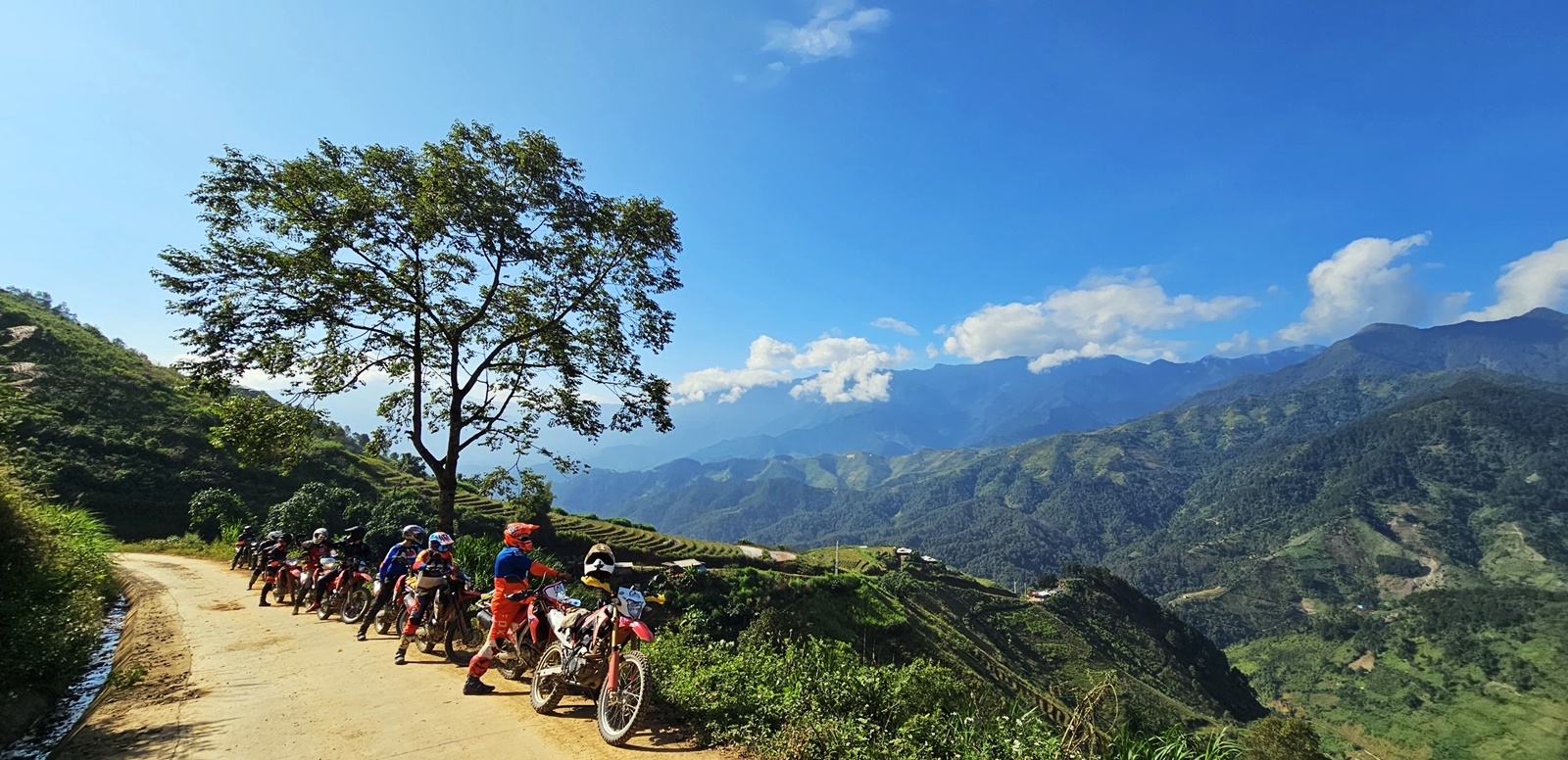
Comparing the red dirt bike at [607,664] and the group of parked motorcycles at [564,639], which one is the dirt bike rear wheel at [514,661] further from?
the red dirt bike at [607,664]

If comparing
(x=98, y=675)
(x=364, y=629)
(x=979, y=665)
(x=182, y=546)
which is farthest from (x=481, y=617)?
(x=979, y=665)

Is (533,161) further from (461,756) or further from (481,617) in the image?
(461,756)

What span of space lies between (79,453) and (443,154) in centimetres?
3848

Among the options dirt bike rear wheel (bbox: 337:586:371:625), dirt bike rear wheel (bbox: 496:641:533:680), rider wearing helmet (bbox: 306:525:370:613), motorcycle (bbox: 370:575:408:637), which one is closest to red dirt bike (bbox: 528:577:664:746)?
dirt bike rear wheel (bbox: 496:641:533:680)

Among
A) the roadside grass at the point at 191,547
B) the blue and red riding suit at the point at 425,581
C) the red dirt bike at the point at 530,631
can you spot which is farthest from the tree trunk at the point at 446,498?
the roadside grass at the point at 191,547

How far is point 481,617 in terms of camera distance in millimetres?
8375

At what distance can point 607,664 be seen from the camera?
6410 millimetres

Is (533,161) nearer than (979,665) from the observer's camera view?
Yes

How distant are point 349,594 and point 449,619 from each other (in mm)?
4318

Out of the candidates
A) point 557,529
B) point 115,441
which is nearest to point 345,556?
point 115,441

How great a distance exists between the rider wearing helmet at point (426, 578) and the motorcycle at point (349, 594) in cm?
375

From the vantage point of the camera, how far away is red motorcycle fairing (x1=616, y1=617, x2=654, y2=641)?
19.1 feet

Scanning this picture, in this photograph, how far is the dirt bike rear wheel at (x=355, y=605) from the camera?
11.7 metres

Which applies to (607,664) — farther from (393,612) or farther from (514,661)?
(393,612)
